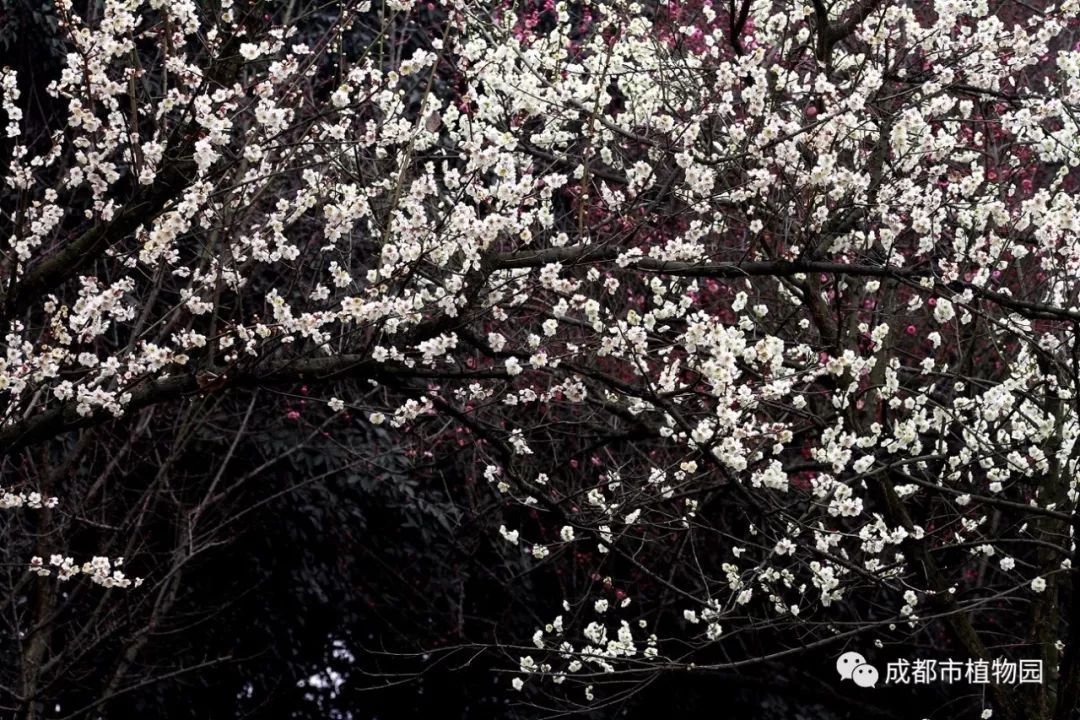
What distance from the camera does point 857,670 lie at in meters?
9.13

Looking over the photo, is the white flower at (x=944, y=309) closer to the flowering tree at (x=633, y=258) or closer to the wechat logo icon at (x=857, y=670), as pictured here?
the flowering tree at (x=633, y=258)

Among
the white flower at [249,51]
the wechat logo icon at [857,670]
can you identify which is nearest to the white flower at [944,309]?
the white flower at [249,51]

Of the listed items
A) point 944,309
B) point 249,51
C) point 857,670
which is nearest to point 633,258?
point 249,51

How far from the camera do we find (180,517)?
870 centimetres

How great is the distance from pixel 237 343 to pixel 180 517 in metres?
3.20

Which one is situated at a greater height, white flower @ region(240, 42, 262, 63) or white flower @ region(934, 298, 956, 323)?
Result: white flower @ region(240, 42, 262, 63)

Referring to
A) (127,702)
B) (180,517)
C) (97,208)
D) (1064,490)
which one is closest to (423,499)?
(180,517)

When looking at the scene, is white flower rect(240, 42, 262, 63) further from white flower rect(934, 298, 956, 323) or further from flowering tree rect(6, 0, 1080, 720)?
white flower rect(934, 298, 956, 323)

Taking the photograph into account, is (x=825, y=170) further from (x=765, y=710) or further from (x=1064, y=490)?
(x=765, y=710)

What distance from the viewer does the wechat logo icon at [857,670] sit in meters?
8.91

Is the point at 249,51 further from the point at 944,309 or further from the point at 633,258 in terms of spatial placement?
the point at 944,309

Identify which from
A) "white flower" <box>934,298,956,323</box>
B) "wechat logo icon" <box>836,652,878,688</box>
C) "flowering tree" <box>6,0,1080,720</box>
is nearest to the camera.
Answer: "flowering tree" <box>6,0,1080,720</box>

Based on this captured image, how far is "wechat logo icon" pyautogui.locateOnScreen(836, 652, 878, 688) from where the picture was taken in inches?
351

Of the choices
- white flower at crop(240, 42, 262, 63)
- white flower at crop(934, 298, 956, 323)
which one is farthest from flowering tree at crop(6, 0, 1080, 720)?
white flower at crop(934, 298, 956, 323)
